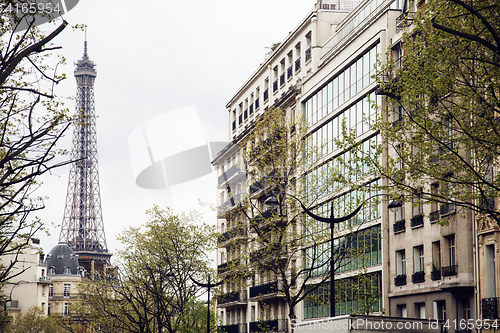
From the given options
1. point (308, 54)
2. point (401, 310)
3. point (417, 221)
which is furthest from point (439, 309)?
point (308, 54)

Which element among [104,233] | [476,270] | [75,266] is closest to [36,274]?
[75,266]

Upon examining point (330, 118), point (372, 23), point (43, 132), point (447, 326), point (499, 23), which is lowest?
point (447, 326)

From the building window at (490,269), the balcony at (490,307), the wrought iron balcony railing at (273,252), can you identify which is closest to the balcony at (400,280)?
the building window at (490,269)

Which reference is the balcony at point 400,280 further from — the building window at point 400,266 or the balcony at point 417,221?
the balcony at point 417,221

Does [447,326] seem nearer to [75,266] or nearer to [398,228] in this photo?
[398,228]

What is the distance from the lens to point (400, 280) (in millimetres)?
40625

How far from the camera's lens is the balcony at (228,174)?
76.8 m

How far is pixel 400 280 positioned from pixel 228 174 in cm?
4065

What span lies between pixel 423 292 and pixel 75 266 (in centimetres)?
14223

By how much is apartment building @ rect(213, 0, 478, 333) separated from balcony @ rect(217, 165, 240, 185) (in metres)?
8.66

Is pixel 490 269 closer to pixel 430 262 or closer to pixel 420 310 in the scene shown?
pixel 430 262

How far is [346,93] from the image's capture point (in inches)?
1927

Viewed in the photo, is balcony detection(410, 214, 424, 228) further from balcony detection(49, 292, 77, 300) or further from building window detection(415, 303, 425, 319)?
balcony detection(49, 292, 77, 300)

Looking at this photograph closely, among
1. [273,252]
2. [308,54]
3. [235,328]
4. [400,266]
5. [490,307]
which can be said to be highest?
[308,54]
